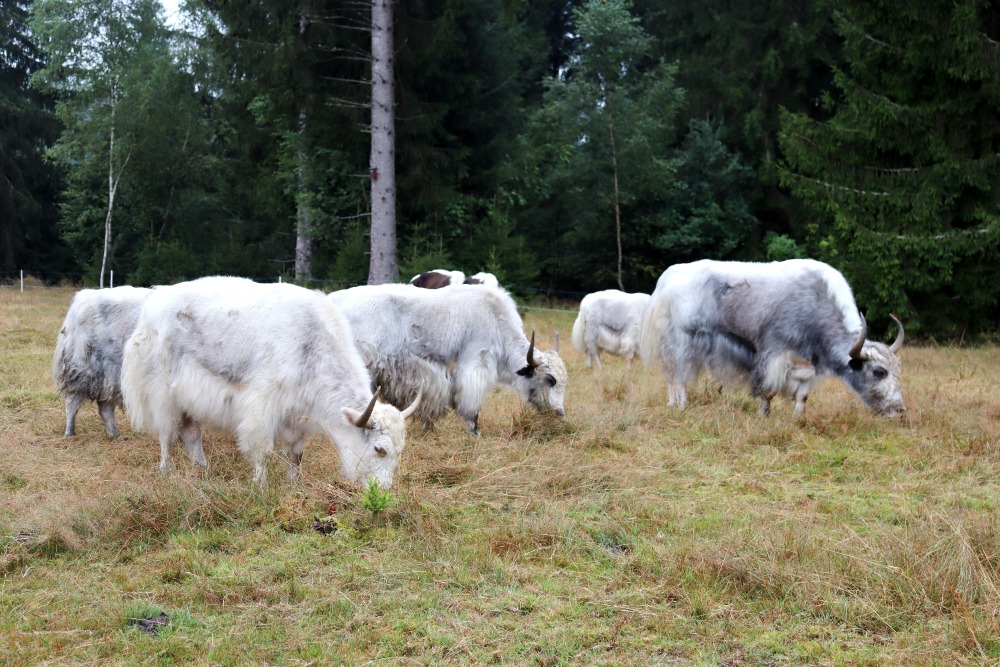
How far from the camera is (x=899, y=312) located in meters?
16.8

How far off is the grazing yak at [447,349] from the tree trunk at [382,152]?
356 inches

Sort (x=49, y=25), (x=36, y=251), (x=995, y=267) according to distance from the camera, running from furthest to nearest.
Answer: (x=36, y=251) < (x=49, y=25) < (x=995, y=267)

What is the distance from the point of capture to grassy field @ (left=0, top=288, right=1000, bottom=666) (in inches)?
166

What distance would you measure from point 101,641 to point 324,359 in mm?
3048

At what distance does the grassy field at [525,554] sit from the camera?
421cm

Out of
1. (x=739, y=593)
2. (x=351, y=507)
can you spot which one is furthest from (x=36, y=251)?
(x=739, y=593)

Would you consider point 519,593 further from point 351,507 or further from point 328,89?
point 328,89

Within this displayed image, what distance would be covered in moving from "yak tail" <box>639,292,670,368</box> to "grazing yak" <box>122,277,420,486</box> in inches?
182

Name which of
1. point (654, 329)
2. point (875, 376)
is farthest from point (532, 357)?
point (875, 376)

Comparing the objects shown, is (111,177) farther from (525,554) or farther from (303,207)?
(525,554)

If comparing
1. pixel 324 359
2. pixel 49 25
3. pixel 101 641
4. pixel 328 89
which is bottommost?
pixel 101 641

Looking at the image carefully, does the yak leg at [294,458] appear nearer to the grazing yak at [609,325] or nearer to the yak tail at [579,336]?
the grazing yak at [609,325]

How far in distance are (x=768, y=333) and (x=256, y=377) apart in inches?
217

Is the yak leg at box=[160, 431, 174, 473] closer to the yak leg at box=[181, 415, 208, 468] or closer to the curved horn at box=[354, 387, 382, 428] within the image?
the yak leg at box=[181, 415, 208, 468]
